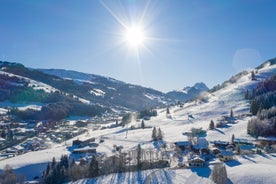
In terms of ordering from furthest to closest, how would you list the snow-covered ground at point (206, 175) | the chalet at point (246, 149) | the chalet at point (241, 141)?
the chalet at point (241, 141) < the chalet at point (246, 149) < the snow-covered ground at point (206, 175)

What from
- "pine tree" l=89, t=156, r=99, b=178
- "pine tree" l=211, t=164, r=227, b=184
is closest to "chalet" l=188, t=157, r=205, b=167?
"pine tree" l=211, t=164, r=227, b=184

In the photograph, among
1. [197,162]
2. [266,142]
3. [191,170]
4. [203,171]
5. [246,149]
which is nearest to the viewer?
[203,171]

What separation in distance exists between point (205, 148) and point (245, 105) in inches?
2903

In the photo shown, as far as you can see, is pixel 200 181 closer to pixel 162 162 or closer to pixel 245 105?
pixel 162 162

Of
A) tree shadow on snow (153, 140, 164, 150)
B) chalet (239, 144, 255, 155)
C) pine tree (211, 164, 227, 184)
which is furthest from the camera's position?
tree shadow on snow (153, 140, 164, 150)

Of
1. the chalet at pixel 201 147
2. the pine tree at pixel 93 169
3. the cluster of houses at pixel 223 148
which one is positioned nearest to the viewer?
the pine tree at pixel 93 169

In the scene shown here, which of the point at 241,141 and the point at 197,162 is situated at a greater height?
the point at 241,141

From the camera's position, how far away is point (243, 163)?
151ft

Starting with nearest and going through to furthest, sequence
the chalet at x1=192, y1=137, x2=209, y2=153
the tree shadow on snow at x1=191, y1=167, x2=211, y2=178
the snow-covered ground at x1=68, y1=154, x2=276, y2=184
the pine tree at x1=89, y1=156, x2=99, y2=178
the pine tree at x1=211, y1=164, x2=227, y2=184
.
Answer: the pine tree at x1=211, y1=164, x2=227, y2=184
the snow-covered ground at x1=68, y1=154, x2=276, y2=184
the tree shadow on snow at x1=191, y1=167, x2=211, y2=178
the pine tree at x1=89, y1=156, x2=99, y2=178
the chalet at x1=192, y1=137, x2=209, y2=153

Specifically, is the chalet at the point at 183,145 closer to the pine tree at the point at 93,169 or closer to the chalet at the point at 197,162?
the chalet at the point at 197,162

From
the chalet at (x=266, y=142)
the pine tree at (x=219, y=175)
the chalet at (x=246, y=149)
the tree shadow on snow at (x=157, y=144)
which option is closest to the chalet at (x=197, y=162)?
the pine tree at (x=219, y=175)

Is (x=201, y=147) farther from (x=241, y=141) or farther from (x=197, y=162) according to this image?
(x=197, y=162)

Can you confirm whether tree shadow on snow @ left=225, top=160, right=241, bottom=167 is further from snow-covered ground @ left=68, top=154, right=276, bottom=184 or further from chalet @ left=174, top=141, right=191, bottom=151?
chalet @ left=174, top=141, right=191, bottom=151

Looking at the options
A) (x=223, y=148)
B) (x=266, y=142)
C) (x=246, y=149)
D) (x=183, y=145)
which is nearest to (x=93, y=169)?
(x=183, y=145)
